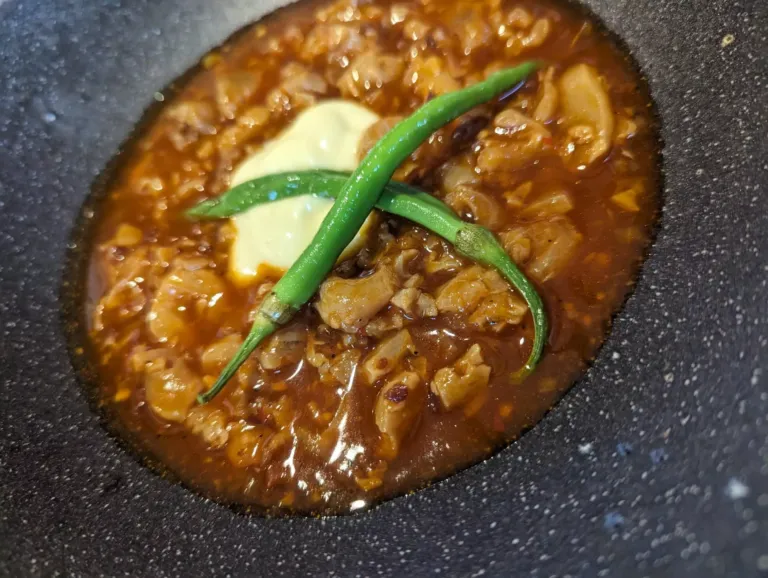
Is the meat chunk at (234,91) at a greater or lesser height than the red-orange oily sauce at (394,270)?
greater

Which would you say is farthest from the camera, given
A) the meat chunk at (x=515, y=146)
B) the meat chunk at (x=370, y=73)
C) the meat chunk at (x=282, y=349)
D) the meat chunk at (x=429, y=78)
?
the meat chunk at (x=370, y=73)

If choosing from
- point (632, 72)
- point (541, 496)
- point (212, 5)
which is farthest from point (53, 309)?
point (632, 72)

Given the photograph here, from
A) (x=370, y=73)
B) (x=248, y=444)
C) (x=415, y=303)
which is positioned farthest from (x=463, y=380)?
(x=370, y=73)

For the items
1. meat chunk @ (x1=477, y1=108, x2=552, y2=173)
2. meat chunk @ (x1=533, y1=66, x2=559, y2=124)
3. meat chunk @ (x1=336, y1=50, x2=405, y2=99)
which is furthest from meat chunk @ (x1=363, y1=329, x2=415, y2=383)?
meat chunk @ (x1=336, y1=50, x2=405, y2=99)

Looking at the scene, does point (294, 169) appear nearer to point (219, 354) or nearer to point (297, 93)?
point (297, 93)

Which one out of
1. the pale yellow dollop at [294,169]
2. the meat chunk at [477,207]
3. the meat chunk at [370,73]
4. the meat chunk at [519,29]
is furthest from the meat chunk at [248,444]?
the meat chunk at [519,29]

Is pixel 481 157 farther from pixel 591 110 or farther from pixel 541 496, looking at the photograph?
pixel 541 496

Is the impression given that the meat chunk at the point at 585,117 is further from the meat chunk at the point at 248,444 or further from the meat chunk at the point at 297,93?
the meat chunk at the point at 248,444
